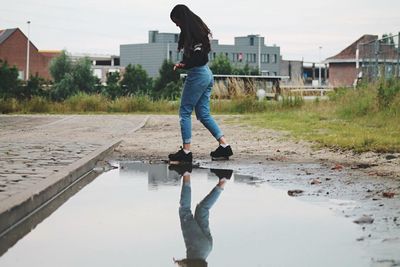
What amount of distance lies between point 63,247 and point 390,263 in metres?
1.99

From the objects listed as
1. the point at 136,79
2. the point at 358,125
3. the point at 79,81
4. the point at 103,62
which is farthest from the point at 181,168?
the point at 103,62

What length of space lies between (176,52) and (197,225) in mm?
130962

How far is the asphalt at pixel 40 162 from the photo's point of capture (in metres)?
5.73

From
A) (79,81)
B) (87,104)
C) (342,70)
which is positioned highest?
(342,70)

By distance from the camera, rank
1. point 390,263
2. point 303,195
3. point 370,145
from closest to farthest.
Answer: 1. point 390,263
2. point 303,195
3. point 370,145

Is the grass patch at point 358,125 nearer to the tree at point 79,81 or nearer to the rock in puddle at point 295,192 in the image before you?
the rock in puddle at point 295,192

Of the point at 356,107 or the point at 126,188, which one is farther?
the point at 356,107

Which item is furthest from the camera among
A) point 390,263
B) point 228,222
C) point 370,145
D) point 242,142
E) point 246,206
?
point 242,142

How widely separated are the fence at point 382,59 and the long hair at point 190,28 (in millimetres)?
10752

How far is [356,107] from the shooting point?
1841 centimetres

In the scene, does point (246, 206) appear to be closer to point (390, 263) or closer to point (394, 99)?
point (390, 263)

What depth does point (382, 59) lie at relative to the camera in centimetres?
2255

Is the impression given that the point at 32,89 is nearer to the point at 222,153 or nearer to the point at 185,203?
the point at 222,153

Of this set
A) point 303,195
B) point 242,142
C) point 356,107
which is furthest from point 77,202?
point 356,107
